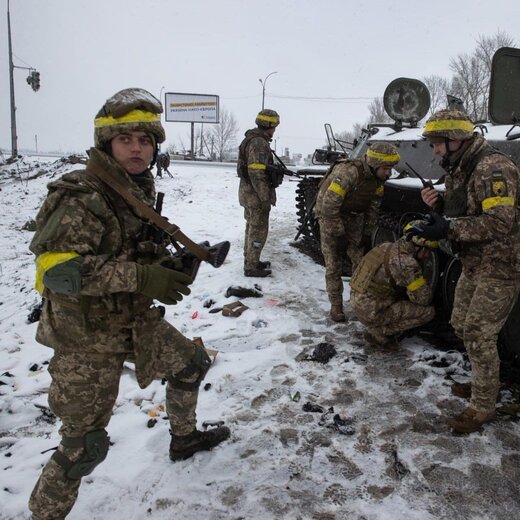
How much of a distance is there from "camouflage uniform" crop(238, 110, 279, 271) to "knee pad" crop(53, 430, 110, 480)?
4.62 metres

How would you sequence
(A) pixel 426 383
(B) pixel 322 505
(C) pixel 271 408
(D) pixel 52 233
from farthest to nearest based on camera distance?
(A) pixel 426 383 → (C) pixel 271 408 → (B) pixel 322 505 → (D) pixel 52 233

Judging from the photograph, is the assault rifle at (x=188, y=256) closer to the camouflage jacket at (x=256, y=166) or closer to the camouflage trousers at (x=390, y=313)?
the camouflage trousers at (x=390, y=313)

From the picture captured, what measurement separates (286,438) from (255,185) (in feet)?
13.0

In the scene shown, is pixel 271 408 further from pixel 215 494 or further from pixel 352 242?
pixel 352 242

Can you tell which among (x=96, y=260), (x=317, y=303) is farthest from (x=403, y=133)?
(x=96, y=260)

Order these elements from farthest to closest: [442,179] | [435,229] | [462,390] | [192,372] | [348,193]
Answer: [348,193], [442,179], [462,390], [435,229], [192,372]

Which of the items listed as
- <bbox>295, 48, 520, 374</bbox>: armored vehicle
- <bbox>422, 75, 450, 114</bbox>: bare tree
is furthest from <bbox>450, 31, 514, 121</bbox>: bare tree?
<bbox>295, 48, 520, 374</bbox>: armored vehicle

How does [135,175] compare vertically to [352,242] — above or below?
above

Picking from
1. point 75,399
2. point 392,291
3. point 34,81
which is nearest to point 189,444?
point 75,399

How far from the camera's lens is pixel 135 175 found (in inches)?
92.6

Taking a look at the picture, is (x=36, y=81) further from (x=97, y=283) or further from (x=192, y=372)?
(x=97, y=283)

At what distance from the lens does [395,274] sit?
438 centimetres

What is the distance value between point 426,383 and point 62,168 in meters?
20.0

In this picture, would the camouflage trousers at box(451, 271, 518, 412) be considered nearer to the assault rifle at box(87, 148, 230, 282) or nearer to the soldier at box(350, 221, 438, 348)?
the soldier at box(350, 221, 438, 348)
